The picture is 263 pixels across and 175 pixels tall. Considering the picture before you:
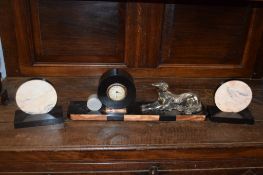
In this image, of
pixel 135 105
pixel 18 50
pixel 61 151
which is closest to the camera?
pixel 61 151

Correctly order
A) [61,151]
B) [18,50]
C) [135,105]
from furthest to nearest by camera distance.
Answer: [18,50] → [135,105] → [61,151]

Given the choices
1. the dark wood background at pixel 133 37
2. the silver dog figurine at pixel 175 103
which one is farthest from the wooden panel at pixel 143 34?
the silver dog figurine at pixel 175 103

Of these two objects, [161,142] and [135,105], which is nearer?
[161,142]

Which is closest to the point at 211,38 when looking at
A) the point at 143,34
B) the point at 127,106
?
the point at 143,34

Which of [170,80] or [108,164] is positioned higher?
[170,80]

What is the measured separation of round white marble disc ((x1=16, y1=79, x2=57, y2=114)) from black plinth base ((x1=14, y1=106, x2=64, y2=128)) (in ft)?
0.05

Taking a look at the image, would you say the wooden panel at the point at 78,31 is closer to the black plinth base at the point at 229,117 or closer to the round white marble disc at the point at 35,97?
the round white marble disc at the point at 35,97

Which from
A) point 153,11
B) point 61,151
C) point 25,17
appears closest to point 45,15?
point 25,17

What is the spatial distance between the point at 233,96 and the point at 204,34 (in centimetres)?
29

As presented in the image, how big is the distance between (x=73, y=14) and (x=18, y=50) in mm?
234

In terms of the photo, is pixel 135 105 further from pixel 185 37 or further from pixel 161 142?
pixel 185 37

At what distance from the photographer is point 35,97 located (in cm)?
87

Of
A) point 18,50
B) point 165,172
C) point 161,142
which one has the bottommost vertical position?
point 165,172

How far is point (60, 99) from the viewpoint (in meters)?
1.00
